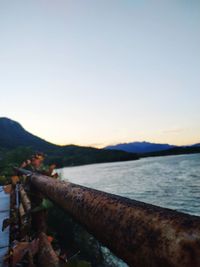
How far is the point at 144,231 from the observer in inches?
21.4

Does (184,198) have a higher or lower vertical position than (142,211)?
lower

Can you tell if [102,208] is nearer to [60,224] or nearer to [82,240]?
[60,224]

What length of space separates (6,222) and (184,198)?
37.7m

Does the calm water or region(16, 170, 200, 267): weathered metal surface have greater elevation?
region(16, 170, 200, 267): weathered metal surface

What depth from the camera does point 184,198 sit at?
3778 cm

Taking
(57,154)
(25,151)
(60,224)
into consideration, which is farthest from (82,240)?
(57,154)

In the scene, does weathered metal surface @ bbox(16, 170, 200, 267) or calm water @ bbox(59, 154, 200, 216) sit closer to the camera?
weathered metal surface @ bbox(16, 170, 200, 267)

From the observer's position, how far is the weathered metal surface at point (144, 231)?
1.49 ft

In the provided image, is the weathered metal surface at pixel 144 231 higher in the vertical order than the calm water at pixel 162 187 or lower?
higher

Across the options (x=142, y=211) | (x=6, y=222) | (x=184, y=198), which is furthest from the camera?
(x=184, y=198)

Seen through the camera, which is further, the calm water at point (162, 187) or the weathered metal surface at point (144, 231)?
the calm water at point (162, 187)

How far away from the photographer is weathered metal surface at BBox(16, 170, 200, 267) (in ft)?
1.49

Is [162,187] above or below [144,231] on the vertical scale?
below

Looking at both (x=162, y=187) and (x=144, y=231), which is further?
(x=162, y=187)
